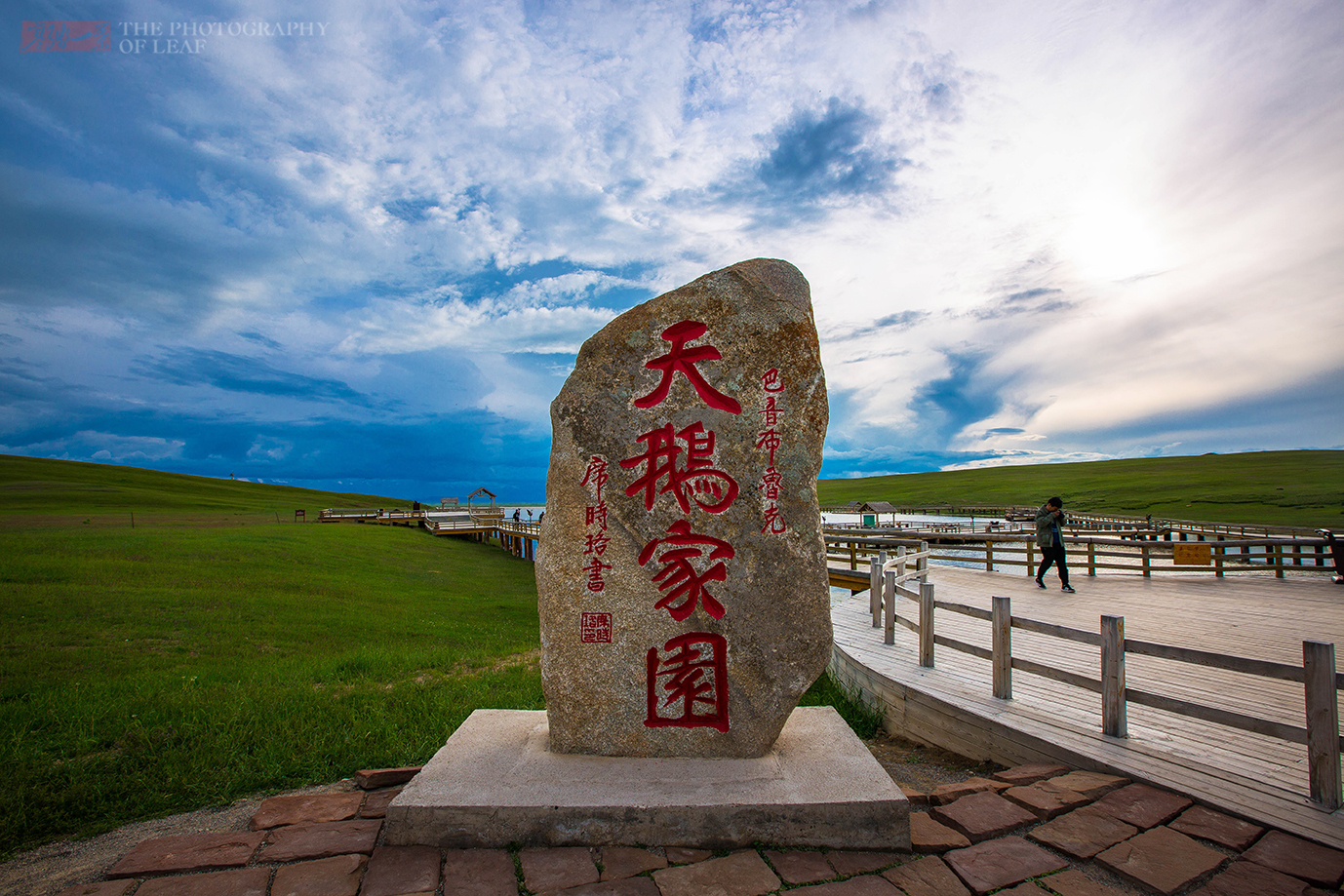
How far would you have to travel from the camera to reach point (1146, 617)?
946 centimetres

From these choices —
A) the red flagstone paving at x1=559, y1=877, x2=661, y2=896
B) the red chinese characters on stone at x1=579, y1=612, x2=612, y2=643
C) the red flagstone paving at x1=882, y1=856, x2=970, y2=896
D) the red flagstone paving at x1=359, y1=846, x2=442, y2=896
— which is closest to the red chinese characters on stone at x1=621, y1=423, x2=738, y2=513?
the red chinese characters on stone at x1=579, y1=612, x2=612, y2=643

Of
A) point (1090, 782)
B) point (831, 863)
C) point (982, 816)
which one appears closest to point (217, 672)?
point (831, 863)

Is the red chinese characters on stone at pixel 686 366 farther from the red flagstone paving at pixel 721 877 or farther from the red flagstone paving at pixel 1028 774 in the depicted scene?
the red flagstone paving at pixel 1028 774

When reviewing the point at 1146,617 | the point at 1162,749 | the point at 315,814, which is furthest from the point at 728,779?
the point at 1146,617

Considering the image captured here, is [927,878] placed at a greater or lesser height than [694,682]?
lesser

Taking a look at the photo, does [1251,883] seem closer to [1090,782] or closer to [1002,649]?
[1090,782]

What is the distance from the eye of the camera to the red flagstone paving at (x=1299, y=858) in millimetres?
2998

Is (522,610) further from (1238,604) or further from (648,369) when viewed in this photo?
(1238,604)

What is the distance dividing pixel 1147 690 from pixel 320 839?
6.72m

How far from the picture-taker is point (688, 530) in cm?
433

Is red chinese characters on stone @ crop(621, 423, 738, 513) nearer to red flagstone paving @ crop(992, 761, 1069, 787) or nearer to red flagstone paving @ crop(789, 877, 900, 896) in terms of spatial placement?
red flagstone paving @ crop(789, 877, 900, 896)

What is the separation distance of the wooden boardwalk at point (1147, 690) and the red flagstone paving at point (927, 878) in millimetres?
1745

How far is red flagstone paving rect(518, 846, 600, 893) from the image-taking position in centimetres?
315

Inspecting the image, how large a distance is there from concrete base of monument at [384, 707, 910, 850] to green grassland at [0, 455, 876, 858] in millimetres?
1531
